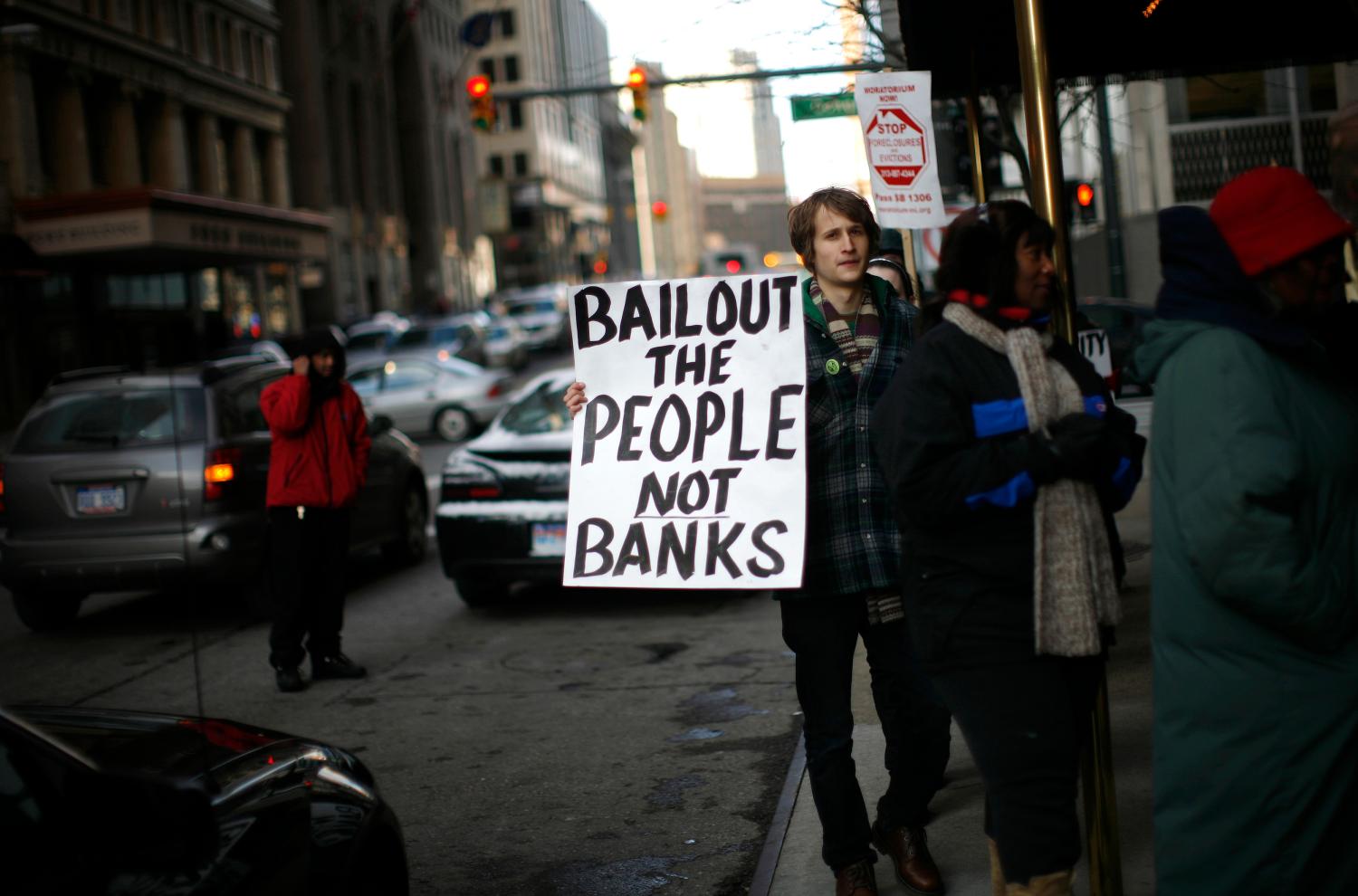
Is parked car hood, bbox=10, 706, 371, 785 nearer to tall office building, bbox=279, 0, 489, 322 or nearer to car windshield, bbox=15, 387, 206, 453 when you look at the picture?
car windshield, bbox=15, 387, 206, 453

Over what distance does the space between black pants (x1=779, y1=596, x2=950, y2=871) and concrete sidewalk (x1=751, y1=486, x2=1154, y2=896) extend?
0.38 meters

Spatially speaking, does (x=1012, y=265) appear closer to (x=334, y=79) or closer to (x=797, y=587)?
(x=797, y=587)

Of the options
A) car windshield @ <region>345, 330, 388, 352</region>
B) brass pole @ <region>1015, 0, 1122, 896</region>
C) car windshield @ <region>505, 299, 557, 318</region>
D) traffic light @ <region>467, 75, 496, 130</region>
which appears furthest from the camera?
car windshield @ <region>505, 299, 557, 318</region>

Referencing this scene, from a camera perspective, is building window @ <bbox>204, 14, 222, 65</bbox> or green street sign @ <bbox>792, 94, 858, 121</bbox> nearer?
green street sign @ <bbox>792, 94, 858, 121</bbox>

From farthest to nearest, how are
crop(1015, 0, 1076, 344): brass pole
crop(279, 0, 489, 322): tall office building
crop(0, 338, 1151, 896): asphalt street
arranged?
crop(279, 0, 489, 322): tall office building < crop(0, 338, 1151, 896): asphalt street < crop(1015, 0, 1076, 344): brass pole

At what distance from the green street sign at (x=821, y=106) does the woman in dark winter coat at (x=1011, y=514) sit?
1101cm

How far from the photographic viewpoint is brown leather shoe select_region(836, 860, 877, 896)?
4.44m

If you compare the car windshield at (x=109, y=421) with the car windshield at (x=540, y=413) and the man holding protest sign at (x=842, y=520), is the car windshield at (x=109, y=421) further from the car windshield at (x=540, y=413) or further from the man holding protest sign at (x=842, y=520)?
the man holding protest sign at (x=842, y=520)

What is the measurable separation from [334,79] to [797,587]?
66.2m

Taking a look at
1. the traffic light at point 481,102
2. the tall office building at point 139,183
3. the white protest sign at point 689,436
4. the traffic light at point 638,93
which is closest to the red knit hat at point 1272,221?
the white protest sign at point 689,436

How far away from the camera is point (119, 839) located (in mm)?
2695

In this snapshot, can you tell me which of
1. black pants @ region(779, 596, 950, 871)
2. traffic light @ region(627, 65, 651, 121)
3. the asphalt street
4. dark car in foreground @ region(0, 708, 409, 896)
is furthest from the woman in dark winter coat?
traffic light @ region(627, 65, 651, 121)

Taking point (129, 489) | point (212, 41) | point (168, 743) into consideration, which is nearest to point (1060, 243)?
point (168, 743)

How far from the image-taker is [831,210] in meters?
4.40
